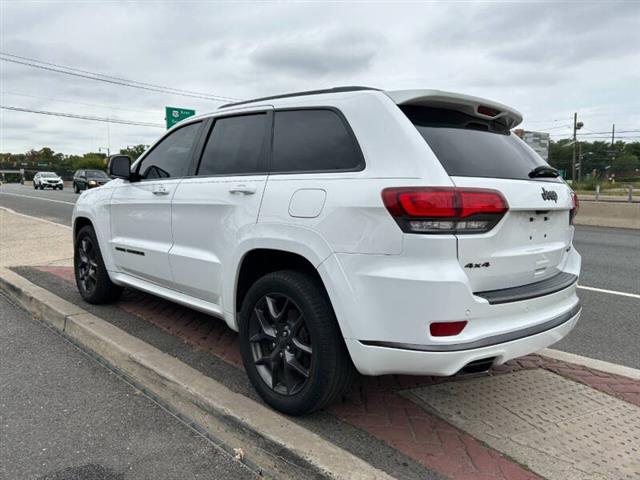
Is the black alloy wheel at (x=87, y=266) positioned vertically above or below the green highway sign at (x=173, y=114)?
below

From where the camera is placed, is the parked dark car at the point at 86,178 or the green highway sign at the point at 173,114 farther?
the parked dark car at the point at 86,178

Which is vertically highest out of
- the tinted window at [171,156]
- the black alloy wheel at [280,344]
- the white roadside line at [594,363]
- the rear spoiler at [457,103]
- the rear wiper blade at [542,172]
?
the rear spoiler at [457,103]

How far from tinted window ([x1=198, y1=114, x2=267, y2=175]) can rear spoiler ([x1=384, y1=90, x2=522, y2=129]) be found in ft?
3.34

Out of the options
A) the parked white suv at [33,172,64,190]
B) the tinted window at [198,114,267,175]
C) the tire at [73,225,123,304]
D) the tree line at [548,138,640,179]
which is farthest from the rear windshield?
the tree line at [548,138,640,179]

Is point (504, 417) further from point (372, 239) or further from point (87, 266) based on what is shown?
point (87, 266)

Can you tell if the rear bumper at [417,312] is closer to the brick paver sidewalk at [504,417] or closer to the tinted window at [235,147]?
the brick paver sidewalk at [504,417]

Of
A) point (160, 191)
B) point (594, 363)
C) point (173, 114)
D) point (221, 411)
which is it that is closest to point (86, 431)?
point (221, 411)

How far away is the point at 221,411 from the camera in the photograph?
119 inches

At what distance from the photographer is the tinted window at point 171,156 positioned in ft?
13.6

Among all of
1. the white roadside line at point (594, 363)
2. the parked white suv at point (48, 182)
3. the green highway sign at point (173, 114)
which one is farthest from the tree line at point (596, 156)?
the white roadside line at point (594, 363)

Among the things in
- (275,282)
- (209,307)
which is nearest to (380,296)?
(275,282)

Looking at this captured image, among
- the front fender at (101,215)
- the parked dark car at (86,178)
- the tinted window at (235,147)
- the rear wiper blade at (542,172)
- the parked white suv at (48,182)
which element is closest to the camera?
the rear wiper blade at (542,172)

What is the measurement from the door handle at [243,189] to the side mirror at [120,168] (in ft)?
5.46

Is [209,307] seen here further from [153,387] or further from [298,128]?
[298,128]
